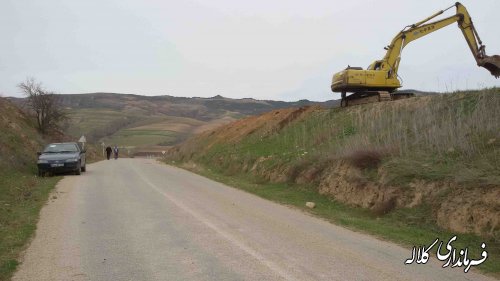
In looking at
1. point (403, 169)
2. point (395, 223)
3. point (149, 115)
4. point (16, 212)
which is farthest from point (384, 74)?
point (149, 115)

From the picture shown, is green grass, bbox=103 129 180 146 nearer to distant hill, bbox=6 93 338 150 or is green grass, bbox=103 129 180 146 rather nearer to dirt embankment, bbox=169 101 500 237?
distant hill, bbox=6 93 338 150

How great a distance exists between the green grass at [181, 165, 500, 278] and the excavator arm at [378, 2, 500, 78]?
9876 mm

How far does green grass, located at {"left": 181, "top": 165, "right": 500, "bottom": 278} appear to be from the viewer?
8883 mm

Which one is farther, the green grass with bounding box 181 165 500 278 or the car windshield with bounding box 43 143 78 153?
the car windshield with bounding box 43 143 78 153

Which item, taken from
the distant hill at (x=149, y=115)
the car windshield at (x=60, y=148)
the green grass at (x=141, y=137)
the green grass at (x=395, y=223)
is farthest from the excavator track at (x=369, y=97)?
the green grass at (x=141, y=137)

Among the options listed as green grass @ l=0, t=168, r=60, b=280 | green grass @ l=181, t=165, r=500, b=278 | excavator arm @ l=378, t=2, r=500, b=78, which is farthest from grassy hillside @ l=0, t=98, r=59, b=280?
excavator arm @ l=378, t=2, r=500, b=78

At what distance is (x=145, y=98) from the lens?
623 ft

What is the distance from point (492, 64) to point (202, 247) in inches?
678

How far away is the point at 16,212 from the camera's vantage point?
37.4ft

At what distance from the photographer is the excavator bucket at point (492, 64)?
19938 millimetres

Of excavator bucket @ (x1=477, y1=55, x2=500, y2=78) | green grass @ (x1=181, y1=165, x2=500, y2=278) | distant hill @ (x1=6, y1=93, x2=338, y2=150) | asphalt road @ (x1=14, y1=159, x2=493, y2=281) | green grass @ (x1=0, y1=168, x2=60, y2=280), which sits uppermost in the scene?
distant hill @ (x1=6, y1=93, x2=338, y2=150)

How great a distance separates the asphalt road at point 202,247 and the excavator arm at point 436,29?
12848 millimetres

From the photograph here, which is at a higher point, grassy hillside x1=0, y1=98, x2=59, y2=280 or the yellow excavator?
the yellow excavator

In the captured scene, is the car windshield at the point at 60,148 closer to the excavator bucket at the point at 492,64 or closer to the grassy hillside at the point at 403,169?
the grassy hillside at the point at 403,169
